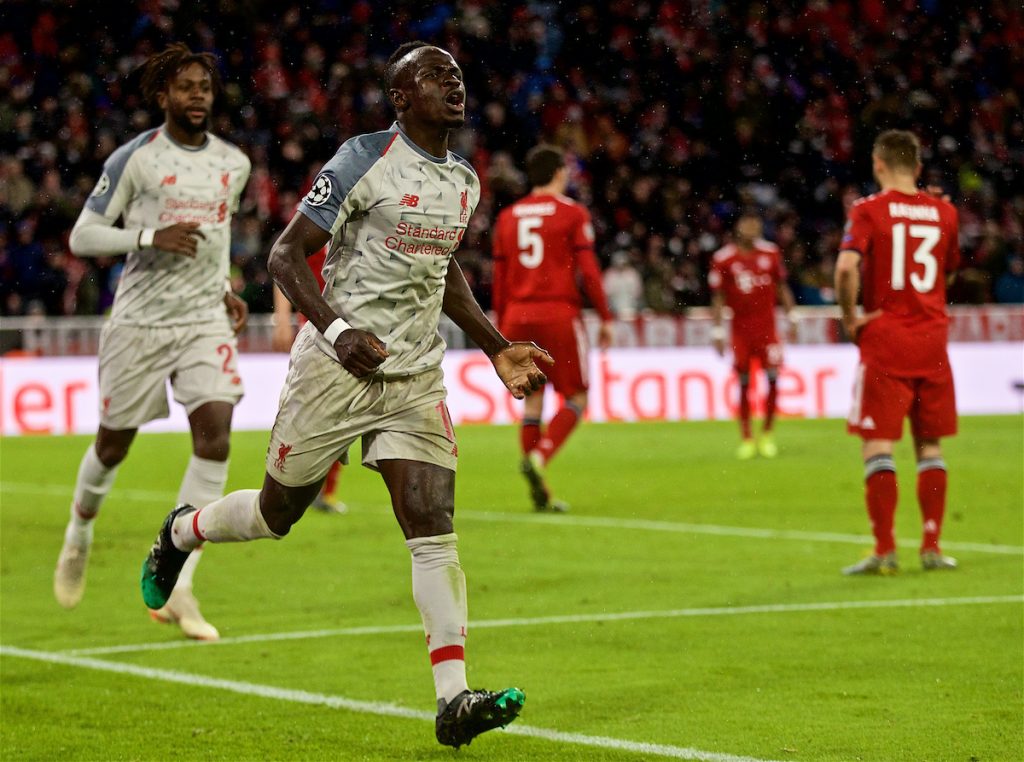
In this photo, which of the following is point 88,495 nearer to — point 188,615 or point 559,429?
point 188,615

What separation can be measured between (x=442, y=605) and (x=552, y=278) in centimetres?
778

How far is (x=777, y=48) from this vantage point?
2905 cm

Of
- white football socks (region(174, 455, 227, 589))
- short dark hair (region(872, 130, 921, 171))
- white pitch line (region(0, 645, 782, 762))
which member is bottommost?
white pitch line (region(0, 645, 782, 762))

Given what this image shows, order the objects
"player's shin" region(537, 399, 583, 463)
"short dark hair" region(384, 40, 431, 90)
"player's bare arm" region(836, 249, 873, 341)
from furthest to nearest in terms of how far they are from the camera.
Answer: "player's shin" region(537, 399, 583, 463)
"player's bare arm" region(836, 249, 873, 341)
"short dark hair" region(384, 40, 431, 90)

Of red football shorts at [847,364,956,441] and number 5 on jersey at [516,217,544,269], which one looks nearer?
red football shorts at [847,364,956,441]

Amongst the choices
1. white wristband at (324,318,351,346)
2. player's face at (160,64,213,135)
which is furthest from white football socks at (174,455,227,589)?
white wristband at (324,318,351,346)

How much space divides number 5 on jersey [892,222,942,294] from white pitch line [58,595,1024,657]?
5.82 ft

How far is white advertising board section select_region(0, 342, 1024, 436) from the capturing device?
64.4ft

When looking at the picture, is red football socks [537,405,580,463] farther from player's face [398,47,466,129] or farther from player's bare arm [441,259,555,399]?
player's face [398,47,466,129]

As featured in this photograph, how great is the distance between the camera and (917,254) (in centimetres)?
893

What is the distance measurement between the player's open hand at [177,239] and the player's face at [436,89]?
7.46 feet

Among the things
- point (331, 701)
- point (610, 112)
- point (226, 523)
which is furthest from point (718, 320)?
point (226, 523)

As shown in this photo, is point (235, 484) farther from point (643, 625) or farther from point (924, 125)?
point (924, 125)

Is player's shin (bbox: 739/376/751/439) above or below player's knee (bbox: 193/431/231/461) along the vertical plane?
below
